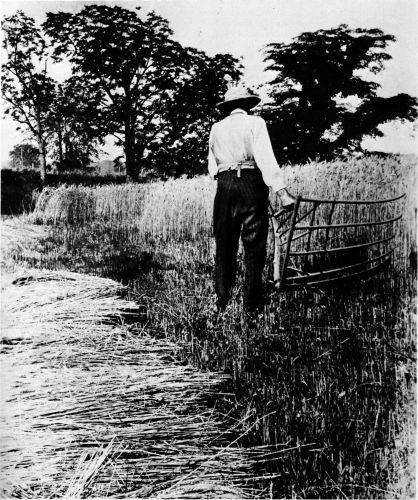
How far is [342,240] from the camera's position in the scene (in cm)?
173

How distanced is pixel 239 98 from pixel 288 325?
87 centimetres

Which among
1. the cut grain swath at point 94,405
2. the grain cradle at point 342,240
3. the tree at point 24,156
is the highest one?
the tree at point 24,156

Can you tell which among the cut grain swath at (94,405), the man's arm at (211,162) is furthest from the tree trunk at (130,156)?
the cut grain swath at (94,405)

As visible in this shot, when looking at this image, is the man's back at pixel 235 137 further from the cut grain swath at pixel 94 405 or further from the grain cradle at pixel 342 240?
the cut grain swath at pixel 94 405

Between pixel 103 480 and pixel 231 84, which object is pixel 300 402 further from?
pixel 231 84

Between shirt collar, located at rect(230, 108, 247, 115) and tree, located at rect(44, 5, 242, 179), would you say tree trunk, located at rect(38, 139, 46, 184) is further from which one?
shirt collar, located at rect(230, 108, 247, 115)

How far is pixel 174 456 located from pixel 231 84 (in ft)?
4.47

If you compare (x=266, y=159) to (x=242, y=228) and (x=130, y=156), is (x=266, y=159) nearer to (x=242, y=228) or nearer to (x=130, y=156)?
(x=242, y=228)

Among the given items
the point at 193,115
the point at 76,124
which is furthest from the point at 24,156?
the point at 193,115

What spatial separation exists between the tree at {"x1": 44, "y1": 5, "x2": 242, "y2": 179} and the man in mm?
261

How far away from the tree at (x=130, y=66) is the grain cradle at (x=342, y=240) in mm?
622

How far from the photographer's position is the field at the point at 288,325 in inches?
56.2

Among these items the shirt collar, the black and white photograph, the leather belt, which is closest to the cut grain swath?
the black and white photograph

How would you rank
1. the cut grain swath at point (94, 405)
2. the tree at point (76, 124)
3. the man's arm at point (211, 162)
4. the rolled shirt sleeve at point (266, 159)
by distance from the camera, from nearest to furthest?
the cut grain swath at point (94, 405) < the rolled shirt sleeve at point (266, 159) < the man's arm at point (211, 162) < the tree at point (76, 124)
